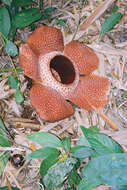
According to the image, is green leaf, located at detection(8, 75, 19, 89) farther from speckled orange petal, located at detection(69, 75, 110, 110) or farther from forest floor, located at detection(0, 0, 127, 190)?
speckled orange petal, located at detection(69, 75, 110, 110)

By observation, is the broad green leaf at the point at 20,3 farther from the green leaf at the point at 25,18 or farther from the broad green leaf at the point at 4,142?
the broad green leaf at the point at 4,142

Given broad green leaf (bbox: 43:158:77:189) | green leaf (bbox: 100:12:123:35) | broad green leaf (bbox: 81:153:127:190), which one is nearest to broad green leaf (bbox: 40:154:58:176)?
broad green leaf (bbox: 43:158:77:189)

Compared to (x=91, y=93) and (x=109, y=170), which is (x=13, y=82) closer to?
(x=91, y=93)

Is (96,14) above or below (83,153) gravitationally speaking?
above

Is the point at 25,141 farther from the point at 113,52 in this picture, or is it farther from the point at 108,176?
the point at 113,52

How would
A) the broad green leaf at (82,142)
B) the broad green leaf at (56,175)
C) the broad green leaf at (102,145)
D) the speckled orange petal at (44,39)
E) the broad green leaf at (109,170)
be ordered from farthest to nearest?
the speckled orange petal at (44,39), the broad green leaf at (82,142), the broad green leaf at (56,175), the broad green leaf at (102,145), the broad green leaf at (109,170)

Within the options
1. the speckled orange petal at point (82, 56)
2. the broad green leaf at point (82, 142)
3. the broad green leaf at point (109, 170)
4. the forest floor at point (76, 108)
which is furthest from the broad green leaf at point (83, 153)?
the speckled orange petal at point (82, 56)

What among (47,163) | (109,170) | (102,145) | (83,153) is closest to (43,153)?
(47,163)
